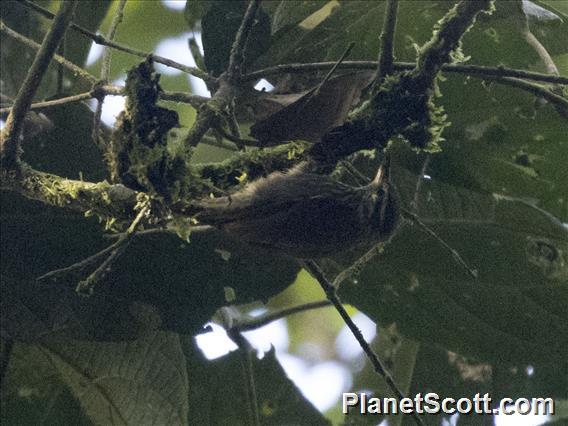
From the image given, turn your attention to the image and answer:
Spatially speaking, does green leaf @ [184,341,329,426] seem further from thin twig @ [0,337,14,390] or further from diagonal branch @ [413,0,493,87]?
diagonal branch @ [413,0,493,87]

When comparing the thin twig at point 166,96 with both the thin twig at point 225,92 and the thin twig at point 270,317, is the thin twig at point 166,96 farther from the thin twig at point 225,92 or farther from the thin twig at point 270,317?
the thin twig at point 270,317

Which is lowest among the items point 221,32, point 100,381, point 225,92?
point 100,381

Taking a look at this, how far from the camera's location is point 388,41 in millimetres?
782

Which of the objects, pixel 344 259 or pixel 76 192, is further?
pixel 344 259

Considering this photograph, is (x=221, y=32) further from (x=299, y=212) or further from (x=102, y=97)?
(x=299, y=212)

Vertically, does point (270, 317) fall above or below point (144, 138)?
above

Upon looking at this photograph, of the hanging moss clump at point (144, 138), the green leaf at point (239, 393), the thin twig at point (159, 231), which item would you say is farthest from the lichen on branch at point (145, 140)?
the green leaf at point (239, 393)

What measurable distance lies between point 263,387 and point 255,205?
72 centimetres

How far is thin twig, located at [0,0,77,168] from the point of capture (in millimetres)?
749

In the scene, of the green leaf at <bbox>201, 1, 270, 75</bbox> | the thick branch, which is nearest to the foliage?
the green leaf at <bbox>201, 1, 270, 75</bbox>

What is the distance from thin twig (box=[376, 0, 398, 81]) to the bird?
0.39 feet

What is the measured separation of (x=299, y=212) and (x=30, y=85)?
0.94ft

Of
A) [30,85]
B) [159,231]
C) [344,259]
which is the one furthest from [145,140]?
[344,259]

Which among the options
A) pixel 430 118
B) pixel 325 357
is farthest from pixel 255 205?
pixel 325 357
